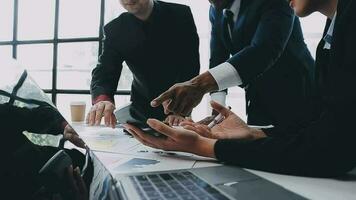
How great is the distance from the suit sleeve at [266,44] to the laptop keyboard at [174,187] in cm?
64

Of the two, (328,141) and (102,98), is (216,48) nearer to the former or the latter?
(102,98)

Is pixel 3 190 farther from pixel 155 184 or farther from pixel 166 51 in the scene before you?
pixel 166 51

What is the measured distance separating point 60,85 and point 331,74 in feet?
12.5

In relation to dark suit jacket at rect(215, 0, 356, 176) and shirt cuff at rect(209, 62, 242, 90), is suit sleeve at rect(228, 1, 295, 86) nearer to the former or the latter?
shirt cuff at rect(209, 62, 242, 90)

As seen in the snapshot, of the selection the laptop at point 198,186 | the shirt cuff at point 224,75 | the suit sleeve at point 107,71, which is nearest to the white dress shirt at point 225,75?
the shirt cuff at point 224,75

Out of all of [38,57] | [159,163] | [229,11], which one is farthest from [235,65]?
[38,57]

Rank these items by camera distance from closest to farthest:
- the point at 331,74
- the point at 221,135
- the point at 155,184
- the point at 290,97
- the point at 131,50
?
the point at 155,184
the point at 331,74
the point at 221,135
the point at 290,97
the point at 131,50

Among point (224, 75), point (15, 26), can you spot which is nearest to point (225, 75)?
point (224, 75)

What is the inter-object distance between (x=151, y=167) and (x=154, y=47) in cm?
122

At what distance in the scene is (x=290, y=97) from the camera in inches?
→ 58.1

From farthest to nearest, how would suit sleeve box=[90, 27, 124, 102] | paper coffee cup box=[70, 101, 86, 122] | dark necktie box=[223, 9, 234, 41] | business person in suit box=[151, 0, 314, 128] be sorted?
1. paper coffee cup box=[70, 101, 86, 122]
2. suit sleeve box=[90, 27, 124, 102]
3. dark necktie box=[223, 9, 234, 41]
4. business person in suit box=[151, 0, 314, 128]

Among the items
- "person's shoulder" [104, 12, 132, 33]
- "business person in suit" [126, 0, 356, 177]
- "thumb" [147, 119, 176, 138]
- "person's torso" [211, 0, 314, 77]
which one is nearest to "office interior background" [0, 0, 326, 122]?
"person's shoulder" [104, 12, 132, 33]

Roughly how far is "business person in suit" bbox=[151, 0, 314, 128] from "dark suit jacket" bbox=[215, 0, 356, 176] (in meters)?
0.51

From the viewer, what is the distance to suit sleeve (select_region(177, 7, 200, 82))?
6.06 feet
